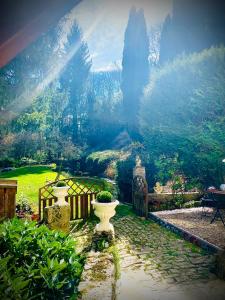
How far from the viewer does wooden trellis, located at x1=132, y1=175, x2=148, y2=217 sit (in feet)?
32.7

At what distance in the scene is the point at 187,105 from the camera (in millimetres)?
14047

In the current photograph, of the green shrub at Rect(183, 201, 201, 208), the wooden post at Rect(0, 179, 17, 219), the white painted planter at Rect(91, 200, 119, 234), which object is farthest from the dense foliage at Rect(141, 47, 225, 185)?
Result: the wooden post at Rect(0, 179, 17, 219)

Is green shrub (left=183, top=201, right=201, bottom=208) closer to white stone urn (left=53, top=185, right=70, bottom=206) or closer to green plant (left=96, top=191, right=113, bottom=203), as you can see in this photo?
green plant (left=96, top=191, right=113, bottom=203)

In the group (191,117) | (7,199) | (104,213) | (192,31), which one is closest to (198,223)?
(104,213)

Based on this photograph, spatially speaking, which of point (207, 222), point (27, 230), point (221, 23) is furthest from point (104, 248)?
point (221, 23)

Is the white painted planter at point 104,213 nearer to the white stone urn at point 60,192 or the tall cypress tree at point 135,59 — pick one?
the white stone urn at point 60,192

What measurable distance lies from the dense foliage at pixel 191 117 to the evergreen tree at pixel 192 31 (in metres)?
8.18

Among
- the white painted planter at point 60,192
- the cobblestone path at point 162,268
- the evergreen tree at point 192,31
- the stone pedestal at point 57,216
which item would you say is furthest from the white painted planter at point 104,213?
the evergreen tree at point 192,31

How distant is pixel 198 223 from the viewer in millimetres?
8852

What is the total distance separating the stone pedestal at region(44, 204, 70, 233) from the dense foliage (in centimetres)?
Answer: 733

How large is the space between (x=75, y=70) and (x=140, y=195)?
33.4m

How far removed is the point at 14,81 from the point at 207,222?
500 inches

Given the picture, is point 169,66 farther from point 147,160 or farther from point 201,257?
point 201,257

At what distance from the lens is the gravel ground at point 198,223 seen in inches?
293
